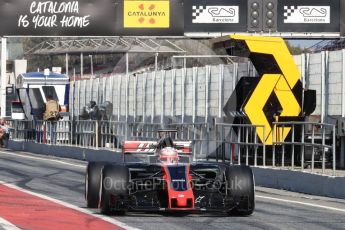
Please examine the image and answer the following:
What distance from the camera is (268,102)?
78.8 feet

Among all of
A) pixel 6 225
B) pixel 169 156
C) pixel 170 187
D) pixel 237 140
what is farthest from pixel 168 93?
pixel 6 225

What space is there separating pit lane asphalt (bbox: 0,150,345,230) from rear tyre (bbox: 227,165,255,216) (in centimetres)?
18

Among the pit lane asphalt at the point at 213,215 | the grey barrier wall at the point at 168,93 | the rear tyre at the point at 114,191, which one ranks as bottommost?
the pit lane asphalt at the point at 213,215

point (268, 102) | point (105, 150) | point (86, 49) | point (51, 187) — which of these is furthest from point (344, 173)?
point (86, 49)

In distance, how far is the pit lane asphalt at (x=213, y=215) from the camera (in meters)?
13.1

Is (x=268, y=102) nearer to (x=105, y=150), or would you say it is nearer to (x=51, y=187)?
(x=51, y=187)

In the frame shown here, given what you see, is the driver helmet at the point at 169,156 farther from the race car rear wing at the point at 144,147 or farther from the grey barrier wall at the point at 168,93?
the grey barrier wall at the point at 168,93

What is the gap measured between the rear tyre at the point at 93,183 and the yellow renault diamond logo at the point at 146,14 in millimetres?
29709

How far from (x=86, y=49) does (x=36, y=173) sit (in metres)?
72.6

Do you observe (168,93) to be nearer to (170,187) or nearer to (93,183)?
(93,183)

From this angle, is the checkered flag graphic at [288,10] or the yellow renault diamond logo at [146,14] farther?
the yellow renault diamond logo at [146,14]

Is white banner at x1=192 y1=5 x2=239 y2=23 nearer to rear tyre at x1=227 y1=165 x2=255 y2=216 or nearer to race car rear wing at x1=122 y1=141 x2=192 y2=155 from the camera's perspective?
race car rear wing at x1=122 y1=141 x2=192 y2=155

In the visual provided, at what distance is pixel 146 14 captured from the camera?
145 ft

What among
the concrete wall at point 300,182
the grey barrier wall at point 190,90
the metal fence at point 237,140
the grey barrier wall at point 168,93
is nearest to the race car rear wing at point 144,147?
the concrete wall at point 300,182
